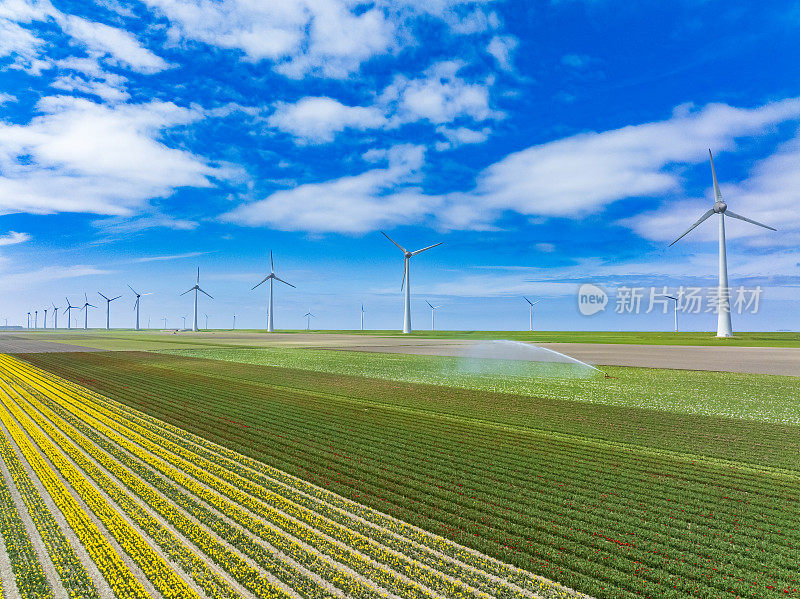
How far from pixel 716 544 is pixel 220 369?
129 feet

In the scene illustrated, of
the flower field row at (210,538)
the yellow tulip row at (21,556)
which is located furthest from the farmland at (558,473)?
the yellow tulip row at (21,556)

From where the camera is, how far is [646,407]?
77.5 ft

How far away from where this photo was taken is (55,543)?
942 cm

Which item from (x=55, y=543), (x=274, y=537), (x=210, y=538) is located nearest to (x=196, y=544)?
(x=210, y=538)

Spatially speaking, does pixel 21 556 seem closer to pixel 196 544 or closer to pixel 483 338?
pixel 196 544

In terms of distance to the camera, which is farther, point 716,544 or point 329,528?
point 329,528

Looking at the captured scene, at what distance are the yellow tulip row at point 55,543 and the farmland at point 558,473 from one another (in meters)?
3.68

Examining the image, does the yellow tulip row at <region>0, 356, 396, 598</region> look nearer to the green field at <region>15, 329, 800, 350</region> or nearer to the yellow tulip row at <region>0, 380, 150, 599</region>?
the yellow tulip row at <region>0, 380, 150, 599</region>

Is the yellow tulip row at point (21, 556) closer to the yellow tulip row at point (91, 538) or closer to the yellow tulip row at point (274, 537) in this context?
the yellow tulip row at point (91, 538)

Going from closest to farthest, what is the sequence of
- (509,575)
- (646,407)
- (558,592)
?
(558,592)
(509,575)
(646,407)

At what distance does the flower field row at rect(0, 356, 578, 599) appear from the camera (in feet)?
26.0

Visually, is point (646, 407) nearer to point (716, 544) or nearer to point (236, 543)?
point (716, 544)

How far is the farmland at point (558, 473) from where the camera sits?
866 cm

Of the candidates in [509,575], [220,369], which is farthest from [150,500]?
[220,369]
